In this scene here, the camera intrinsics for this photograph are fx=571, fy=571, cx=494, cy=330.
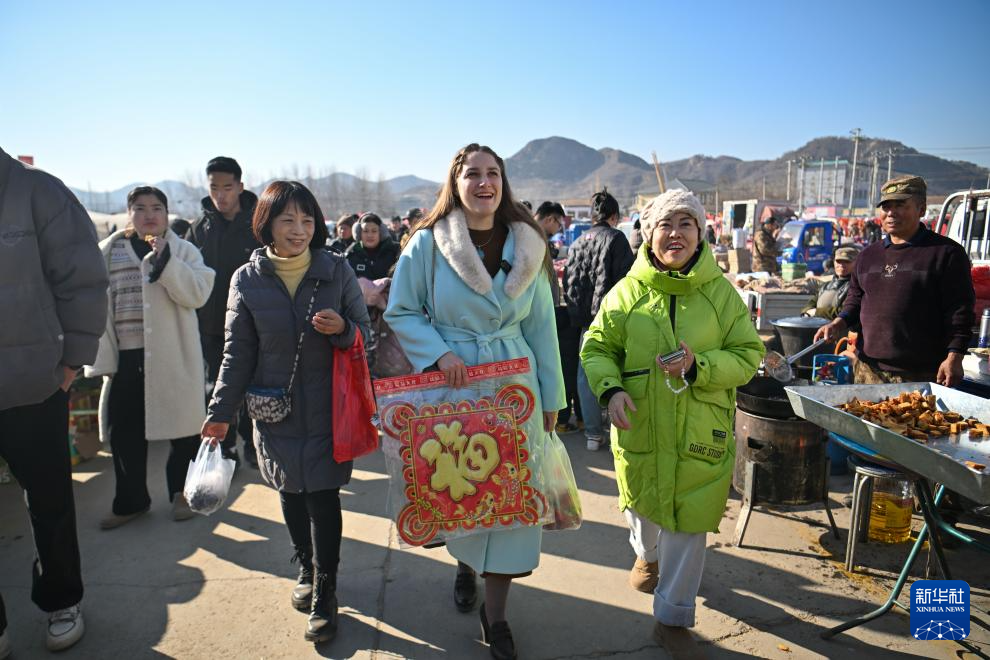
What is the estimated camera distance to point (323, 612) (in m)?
2.73

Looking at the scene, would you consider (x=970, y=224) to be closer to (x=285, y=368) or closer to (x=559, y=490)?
(x=559, y=490)

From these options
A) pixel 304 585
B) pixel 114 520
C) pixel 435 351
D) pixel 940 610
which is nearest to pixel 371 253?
pixel 114 520

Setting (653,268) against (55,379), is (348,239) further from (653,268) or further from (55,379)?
(653,268)

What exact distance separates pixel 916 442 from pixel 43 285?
3.62m

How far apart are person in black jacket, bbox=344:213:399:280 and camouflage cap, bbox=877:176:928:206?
14.7ft

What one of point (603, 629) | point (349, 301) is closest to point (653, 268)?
point (349, 301)

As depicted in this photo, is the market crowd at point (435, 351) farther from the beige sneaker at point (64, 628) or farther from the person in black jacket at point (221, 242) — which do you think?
the person in black jacket at point (221, 242)

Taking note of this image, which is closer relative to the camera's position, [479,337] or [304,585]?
[479,337]

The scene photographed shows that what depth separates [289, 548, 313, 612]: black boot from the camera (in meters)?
2.95

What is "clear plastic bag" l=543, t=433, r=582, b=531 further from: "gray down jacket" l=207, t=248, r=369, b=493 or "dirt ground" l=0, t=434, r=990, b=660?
"gray down jacket" l=207, t=248, r=369, b=493

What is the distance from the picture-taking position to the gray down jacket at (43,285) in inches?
95.3

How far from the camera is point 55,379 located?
8.43 feet

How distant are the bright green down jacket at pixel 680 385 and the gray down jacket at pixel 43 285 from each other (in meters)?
2.35

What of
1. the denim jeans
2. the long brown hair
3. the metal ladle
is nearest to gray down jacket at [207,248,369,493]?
the long brown hair
